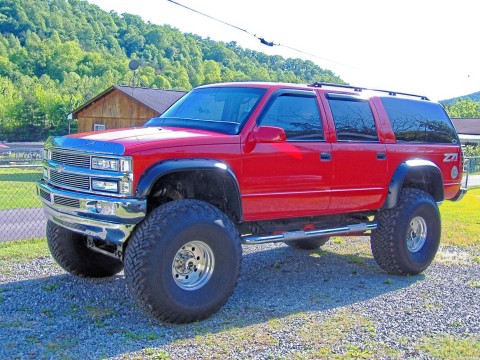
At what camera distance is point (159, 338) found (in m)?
4.81

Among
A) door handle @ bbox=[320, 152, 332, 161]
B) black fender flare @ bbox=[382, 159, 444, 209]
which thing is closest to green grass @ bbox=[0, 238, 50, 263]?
door handle @ bbox=[320, 152, 332, 161]

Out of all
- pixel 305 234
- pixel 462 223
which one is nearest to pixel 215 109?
pixel 305 234

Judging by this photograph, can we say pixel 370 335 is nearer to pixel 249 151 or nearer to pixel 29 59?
pixel 249 151

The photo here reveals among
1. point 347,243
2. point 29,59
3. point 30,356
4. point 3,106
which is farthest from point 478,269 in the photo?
point 29,59

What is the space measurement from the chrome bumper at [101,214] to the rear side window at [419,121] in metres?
3.96

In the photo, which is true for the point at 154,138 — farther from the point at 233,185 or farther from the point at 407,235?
the point at 407,235

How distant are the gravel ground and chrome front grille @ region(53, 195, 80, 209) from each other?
1.07 metres

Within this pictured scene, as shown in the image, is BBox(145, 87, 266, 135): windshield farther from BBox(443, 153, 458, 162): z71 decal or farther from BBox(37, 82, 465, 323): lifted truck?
BBox(443, 153, 458, 162): z71 decal

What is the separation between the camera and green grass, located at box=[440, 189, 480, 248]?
32.6ft

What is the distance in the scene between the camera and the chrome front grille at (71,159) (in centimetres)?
513

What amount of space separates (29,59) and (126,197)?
132033 mm

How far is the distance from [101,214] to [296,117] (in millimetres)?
2486

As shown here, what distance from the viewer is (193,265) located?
5.40 meters

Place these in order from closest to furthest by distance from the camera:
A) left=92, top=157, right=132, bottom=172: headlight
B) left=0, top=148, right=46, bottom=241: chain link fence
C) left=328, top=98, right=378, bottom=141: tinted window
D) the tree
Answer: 1. left=92, top=157, right=132, bottom=172: headlight
2. left=328, top=98, right=378, bottom=141: tinted window
3. left=0, top=148, right=46, bottom=241: chain link fence
4. the tree
